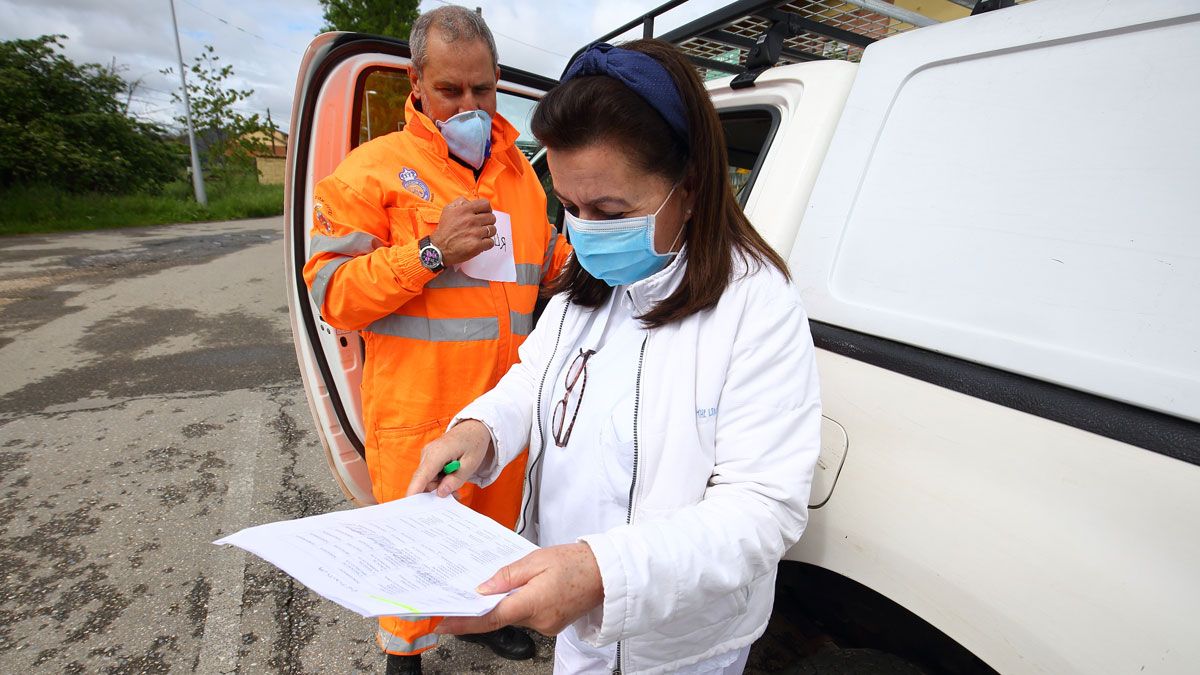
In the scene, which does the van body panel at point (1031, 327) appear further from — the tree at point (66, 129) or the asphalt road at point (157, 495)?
the tree at point (66, 129)

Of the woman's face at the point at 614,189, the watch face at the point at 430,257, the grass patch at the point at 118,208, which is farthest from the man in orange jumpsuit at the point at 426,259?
the grass patch at the point at 118,208

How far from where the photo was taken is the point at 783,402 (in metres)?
0.93

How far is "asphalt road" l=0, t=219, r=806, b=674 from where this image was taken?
2039 millimetres

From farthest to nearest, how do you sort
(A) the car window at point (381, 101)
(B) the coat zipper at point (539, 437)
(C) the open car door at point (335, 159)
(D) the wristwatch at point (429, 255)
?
(A) the car window at point (381, 101) → (C) the open car door at point (335, 159) → (D) the wristwatch at point (429, 255) → (B) the coat zipper at point (539, 437)

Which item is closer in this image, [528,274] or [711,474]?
[711,474]

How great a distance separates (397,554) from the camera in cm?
94

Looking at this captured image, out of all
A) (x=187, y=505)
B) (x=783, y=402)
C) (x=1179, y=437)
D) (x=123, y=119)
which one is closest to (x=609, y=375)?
(x=783, y=402)

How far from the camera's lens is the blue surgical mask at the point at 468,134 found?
5.63 ft

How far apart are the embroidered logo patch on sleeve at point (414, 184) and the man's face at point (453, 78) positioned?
212 millimetres

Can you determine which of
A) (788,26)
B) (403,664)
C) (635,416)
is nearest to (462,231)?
(635,416)

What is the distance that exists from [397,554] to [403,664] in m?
1.20

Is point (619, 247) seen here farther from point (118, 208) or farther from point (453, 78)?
point (118, 208)

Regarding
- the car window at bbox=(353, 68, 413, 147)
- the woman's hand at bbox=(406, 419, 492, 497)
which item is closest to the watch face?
the woman's hand at bbox=(406, 419, 492, 497)

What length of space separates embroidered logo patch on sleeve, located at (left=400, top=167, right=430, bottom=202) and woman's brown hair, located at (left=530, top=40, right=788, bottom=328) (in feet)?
2.41
